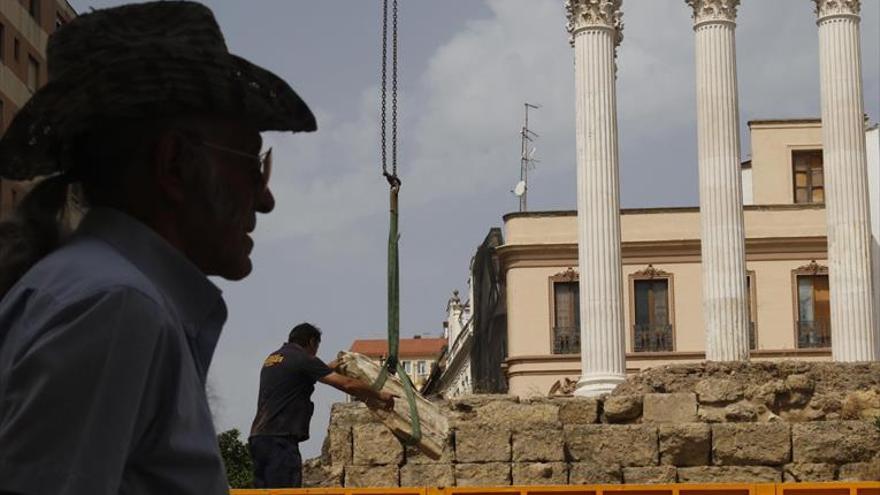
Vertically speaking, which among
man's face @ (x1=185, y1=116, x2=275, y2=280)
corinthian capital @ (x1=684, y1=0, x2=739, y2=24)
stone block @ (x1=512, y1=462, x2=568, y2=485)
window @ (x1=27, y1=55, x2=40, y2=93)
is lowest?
stone block @ (x1=512, y1=462, x2=568, y2=485)

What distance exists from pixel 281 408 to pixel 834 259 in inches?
1007

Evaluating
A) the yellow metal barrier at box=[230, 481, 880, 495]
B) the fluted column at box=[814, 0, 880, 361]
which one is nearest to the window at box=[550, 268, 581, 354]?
the fluted column at box=[814, 0, 880, 361]

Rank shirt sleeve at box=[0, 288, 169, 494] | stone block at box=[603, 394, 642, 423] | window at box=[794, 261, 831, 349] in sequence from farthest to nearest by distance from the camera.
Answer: window at box=[794, 261, 831, 349]
stone block at box=[603, 394, 642, 423]
shirt sleeve at box=[0, 288, 169, 494]

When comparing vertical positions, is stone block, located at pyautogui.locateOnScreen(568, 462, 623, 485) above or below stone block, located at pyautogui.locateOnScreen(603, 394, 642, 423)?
below

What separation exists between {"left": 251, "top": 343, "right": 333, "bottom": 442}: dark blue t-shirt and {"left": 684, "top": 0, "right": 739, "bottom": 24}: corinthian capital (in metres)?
26.4

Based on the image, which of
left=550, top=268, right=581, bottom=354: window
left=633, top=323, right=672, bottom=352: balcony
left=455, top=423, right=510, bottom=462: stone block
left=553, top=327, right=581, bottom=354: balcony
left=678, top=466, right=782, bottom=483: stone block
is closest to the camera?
left=678, top=466, right=782, bottom=483: stone block

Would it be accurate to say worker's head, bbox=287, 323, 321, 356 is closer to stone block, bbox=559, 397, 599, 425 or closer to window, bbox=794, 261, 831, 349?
stone block, bbox=559, 397, 599, 425

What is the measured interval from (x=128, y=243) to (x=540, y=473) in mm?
17095

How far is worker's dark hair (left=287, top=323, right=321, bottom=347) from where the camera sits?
13477mm

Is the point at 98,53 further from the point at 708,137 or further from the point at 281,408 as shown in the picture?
the point at 708,137

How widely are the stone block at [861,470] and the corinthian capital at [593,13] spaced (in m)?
21.2

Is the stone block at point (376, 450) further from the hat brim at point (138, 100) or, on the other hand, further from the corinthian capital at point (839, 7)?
the corinthian capital at point (839, 7)

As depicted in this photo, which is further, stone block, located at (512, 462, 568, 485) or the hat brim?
stone block, located at (512, 462, 568, 485)

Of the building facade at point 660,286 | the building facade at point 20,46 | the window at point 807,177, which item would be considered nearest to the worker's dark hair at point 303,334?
the building facade at point 20,46
